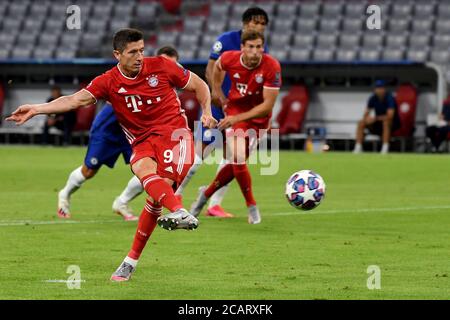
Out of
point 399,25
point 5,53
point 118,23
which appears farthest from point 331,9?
point 5,53

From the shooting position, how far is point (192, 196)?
17.0 meters

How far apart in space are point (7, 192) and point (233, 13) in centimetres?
1892

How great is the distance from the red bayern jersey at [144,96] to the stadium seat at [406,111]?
855 inches

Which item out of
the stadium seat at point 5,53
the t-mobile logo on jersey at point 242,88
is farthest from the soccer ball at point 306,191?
the stadium seat at point 5,53

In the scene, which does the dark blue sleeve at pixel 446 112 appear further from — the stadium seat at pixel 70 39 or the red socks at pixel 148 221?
the red socks at pixel 148 221

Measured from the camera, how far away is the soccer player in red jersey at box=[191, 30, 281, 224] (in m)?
13.0

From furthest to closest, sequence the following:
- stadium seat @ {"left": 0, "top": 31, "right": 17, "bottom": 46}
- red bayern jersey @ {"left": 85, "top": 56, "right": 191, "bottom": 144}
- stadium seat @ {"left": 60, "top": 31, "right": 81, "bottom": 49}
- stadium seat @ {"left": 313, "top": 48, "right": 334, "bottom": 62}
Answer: stadium seat @ {"left": 0, "top": 31, "right": 17, "bottom": 46}
stadium seat @ {"left": 60, "top": 31, "right": 81, "bottom": 49}
stadium seat @ {"left": 313, "top": 48, "right": 334, "bottom": 62}
red bayern jersey @ {"left": 85, "top": 56, "right": 191, "bottom": 144}

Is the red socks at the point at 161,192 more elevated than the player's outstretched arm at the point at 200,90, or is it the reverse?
the player's outstretched arm at the point at 200,90

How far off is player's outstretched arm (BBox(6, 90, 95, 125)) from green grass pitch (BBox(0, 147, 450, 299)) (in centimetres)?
119

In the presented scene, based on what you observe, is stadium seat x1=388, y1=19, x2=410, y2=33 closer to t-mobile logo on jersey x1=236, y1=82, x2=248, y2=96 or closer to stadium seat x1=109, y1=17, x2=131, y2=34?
stadium seat x1=109, y1=17, x2=131, y2=34

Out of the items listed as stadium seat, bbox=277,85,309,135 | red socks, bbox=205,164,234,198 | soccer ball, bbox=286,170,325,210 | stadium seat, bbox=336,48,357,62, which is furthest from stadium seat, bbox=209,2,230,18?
soccer ball, bbox=286,170,325,210

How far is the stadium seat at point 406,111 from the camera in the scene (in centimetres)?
3075
